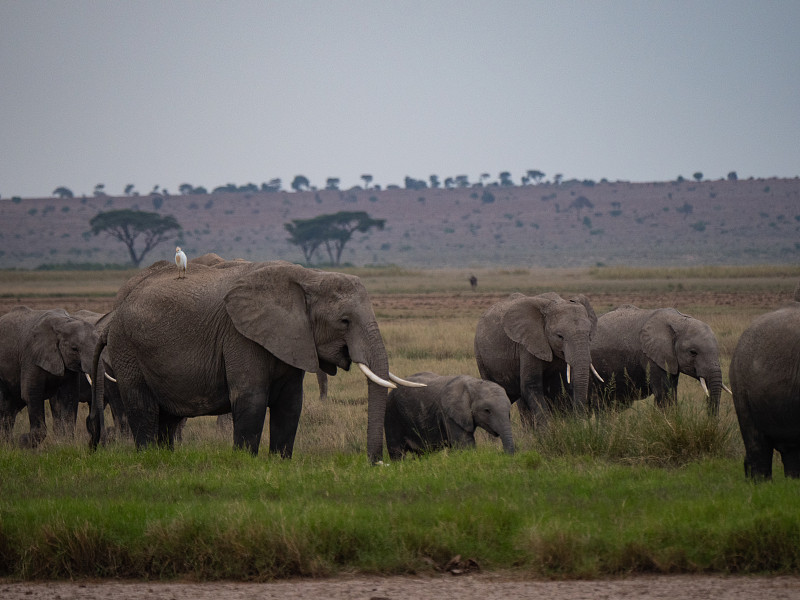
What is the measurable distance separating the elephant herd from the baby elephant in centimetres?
2

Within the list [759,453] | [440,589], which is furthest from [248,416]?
[759,453]

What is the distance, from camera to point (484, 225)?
14188 cm

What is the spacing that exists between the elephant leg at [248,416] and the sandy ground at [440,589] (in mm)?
3382

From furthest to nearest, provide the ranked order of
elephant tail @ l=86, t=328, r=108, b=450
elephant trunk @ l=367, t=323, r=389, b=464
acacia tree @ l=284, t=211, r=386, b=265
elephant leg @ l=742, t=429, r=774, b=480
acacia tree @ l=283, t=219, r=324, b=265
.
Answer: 1. acacia tree @ l=283, t=219, r=324, b=265
2. acacia tree @ l=284, t=211, r=386, b=265
3. elephant tail @ l=86, t=328, r=108, b=450
4. elephant trunk @ l=367, t=323, r=389, b=464
5. elephant leg @ l=742, t=429, r=774, b=480

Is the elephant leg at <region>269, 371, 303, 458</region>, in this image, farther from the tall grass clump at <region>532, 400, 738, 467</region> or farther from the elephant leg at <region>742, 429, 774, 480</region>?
the elephant leg at <region>742, 429, 774, 480</region>

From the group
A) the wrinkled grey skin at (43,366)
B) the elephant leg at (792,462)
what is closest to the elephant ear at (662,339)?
the elephant leg at (792,462)

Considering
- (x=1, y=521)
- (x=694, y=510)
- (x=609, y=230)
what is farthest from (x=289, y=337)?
(x=609, y=230)

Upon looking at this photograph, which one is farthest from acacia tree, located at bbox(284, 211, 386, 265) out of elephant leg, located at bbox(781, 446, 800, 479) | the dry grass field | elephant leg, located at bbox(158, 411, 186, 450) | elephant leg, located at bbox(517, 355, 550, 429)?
elephant leg, located at bbox(781, 446, 800, 479)

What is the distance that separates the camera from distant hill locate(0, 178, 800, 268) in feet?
401

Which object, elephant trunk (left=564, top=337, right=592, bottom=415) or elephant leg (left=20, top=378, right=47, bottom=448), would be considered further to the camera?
elephant leg (left=20, top=378, right=47, bottom=448)

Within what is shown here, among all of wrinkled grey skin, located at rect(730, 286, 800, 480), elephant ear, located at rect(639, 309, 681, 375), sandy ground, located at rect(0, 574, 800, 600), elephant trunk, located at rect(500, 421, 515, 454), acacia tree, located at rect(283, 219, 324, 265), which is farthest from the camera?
acacia tree, located at rect(283, 219, 324, 265)

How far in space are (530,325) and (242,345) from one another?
487 cm

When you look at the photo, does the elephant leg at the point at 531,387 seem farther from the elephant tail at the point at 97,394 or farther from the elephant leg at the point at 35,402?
the elephant leg at the point at 35,402

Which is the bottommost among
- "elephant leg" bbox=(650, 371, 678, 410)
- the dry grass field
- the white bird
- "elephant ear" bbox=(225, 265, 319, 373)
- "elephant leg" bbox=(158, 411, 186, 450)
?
the dry grass field
